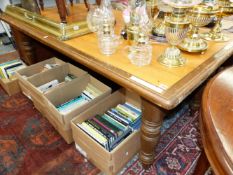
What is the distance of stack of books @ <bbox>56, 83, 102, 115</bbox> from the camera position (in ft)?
3.65

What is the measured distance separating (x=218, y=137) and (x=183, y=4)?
52 centimetres

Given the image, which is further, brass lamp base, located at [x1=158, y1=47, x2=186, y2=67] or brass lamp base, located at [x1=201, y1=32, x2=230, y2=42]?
brass lamp base, located at [x1=201, y1=32, x2=230, y2=42]

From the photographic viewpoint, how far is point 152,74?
0.73 m

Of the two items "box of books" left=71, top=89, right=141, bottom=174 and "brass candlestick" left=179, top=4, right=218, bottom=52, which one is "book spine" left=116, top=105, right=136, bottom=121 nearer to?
"box of books" left=71, top=89, right=141, bottom=174

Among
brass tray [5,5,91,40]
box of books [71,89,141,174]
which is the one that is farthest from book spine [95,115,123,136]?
brass tray [5,5,91,40]

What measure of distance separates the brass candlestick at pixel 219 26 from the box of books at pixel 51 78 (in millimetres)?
724

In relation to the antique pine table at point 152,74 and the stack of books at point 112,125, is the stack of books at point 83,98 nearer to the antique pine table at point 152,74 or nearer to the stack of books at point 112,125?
the stack of books at point 112,125

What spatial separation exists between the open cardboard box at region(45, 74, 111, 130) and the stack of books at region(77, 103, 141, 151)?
0.07 m

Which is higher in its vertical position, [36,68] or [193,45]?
[193,45]

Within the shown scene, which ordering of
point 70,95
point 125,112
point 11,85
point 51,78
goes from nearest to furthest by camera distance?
point 125,112
point 70,95
point 51,78
point 11,85

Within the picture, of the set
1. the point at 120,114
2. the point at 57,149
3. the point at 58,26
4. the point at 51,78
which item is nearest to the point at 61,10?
the point at 58,26

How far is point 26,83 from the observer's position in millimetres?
1190

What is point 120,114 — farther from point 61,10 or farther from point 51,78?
point 61,10

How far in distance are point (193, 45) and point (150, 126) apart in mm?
399
